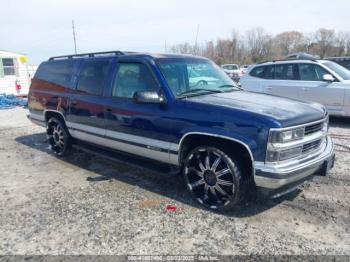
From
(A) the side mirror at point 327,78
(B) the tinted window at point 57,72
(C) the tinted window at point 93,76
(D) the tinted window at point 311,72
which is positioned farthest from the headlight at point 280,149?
(D) the tinted window at point 311,72

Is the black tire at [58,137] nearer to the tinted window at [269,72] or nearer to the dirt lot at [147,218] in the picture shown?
the dirt lot at [147,218]

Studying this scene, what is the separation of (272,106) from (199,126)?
2.96 ft

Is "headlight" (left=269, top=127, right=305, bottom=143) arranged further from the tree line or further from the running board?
the tree line

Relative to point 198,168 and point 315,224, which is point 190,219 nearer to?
point 198,168

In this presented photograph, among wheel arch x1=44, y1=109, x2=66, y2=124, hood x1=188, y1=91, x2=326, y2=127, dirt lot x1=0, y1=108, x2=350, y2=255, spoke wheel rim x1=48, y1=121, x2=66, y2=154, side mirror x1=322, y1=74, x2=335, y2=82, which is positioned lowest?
dirt lot x1=0, y1=108, x2=350, y2=255

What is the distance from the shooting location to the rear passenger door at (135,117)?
4246 millimetres

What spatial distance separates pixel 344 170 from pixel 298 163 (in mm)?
2185

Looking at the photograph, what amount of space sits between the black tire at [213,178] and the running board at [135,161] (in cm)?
26

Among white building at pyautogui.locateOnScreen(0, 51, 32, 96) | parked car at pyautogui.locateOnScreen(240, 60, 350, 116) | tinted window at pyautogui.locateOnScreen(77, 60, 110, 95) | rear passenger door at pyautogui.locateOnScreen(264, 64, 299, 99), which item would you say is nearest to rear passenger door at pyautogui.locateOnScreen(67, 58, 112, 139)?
tinted window at pyautogui.locateOnScreen(77, 60, 110, 95)

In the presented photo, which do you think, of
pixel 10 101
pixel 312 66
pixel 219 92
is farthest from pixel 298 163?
pixel 10 101

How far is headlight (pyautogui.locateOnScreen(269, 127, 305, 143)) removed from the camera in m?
3.32

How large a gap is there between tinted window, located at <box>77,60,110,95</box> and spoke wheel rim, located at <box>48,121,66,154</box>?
117 centimetres

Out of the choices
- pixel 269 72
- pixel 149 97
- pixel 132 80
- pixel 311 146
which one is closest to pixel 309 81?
pixel 269 72

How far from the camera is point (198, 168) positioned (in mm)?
4098
